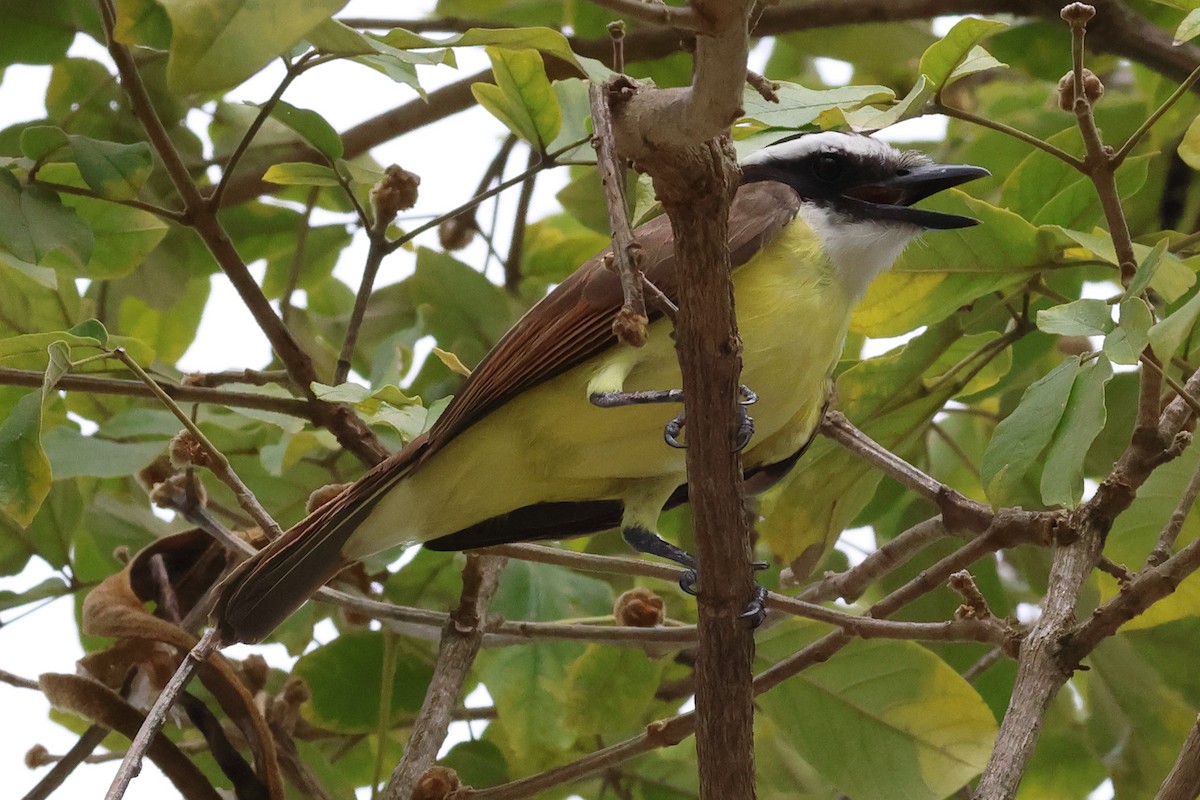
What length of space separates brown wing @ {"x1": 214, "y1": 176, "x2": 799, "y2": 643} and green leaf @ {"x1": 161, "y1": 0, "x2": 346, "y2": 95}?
910mm

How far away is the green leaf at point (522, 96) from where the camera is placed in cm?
208

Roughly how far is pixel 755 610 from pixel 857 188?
103cm

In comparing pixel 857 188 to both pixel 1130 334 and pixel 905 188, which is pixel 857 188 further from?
pixel 1130 334

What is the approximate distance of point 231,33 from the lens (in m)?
1.21

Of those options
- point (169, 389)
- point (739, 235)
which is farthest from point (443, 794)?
point (739, 235)

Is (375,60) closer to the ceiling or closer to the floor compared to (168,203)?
closer to the floor

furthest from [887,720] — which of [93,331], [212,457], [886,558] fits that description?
[93,331]

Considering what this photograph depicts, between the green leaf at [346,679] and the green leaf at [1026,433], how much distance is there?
1.27m

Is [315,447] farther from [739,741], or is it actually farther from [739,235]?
[739,741]

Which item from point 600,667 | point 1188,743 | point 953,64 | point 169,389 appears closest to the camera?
point 1188,743

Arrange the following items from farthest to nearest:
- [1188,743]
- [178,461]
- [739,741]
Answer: [178,461] → [739,741] → [1188,743]

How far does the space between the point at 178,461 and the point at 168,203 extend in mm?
950

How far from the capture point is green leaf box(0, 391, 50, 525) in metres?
1.84

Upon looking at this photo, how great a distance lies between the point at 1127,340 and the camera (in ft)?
5.14
